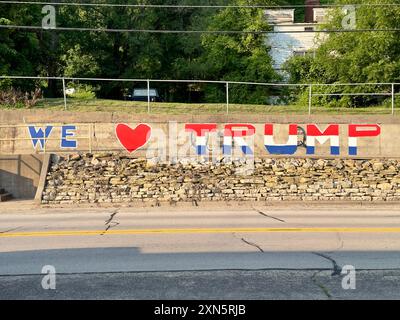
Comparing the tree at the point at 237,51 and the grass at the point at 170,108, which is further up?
the tree at the point at 237,51

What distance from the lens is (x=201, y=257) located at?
317 inches

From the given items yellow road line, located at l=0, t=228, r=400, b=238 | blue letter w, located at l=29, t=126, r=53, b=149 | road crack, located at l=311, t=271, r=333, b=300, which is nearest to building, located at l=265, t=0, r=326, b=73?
blue letter w, located at l=29, t=126, r=53, b=149

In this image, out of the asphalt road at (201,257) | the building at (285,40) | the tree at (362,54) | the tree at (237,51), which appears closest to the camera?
the asphalt road at (201,257)

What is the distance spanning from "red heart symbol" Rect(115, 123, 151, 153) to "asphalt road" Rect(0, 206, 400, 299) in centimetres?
699

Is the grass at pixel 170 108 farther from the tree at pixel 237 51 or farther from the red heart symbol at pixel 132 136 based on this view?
the tree at pixel 237 51

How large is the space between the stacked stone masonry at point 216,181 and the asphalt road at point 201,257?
5.13m

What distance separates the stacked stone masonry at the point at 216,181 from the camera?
19.0m

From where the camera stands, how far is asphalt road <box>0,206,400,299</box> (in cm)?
611

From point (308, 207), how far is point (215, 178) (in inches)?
150

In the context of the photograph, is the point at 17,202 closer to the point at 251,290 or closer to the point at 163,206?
the point at 163,206

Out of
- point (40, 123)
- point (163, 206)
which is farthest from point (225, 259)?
point (40, 123)

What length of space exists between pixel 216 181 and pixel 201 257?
11479 millimetres

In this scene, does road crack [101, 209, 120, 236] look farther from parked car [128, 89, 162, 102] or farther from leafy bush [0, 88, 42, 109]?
parked car [128, 89, 162, 102]

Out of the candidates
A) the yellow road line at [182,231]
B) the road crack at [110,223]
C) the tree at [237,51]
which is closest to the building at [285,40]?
the tree at [237,51]
